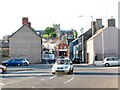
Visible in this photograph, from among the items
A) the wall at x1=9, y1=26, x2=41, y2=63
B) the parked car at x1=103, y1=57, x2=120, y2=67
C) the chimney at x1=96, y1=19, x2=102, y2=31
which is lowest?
the parked car at x1=103, y1=57, x2=120, y2=67

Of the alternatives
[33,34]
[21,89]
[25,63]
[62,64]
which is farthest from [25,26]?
[21,89]

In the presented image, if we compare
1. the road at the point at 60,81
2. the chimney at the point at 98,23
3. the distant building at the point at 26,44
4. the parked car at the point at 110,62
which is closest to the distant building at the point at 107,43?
the chimney at the point at 98,23

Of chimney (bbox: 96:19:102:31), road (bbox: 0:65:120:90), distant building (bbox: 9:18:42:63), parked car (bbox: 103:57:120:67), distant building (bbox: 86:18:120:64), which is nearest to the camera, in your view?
road (bbox: 0:65:120:90)

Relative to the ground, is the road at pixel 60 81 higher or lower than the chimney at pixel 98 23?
lower

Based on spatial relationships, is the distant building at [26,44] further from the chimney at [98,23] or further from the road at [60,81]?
the road at [60,81]

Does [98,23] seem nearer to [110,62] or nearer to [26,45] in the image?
[26,45]

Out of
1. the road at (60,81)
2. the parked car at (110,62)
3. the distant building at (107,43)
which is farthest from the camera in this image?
the distant building at (107,43)

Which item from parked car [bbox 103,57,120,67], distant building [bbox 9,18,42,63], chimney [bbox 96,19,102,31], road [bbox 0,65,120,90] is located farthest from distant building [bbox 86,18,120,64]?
road [bbox 0,65,120,90]

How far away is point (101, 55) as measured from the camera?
77.2 meters

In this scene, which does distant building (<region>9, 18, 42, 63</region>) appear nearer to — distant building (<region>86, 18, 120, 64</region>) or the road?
distant building (<region>86, 18, 120, 64</region>)

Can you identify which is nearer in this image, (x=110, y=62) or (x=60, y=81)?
(x=60, y=81)

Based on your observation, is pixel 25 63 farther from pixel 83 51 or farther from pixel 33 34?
pixel 83 51

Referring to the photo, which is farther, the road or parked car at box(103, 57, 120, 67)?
parked car at box(103, 57, 120, 67)

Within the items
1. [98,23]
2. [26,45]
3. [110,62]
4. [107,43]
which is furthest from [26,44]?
[110,62]
